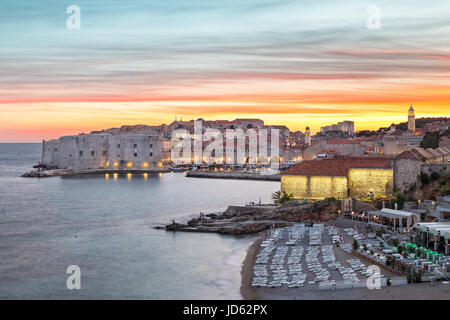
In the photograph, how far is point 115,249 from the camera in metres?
17.0

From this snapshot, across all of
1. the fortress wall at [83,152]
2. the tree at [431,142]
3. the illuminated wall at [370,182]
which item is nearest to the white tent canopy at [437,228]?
the illuminated wall at [370,182]

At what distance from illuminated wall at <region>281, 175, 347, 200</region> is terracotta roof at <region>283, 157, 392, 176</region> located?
Result: 21 centimetres

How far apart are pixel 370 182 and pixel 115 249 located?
408 inches

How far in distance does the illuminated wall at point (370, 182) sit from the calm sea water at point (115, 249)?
569 cm

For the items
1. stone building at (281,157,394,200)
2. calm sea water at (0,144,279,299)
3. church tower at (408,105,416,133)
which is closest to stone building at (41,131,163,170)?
calm sea water at (0,144,279,299)

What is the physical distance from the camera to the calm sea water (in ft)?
41.8

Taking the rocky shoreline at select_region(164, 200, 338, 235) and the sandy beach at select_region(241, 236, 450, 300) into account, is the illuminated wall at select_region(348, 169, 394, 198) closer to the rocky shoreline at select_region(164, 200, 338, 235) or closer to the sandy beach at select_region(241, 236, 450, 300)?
the rocky shoreline at select_region(164, 200, 338, 235)

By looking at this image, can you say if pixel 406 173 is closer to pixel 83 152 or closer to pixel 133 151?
pixel 133 151

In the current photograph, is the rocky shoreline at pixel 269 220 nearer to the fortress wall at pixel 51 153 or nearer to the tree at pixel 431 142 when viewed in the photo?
the tree at pixel 431 142

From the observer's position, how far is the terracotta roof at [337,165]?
20906 mm

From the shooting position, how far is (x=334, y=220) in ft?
61.8
